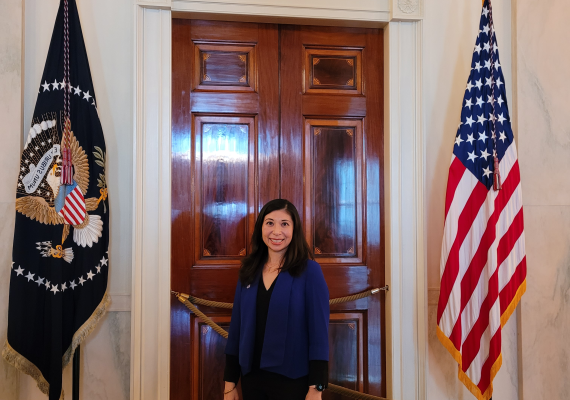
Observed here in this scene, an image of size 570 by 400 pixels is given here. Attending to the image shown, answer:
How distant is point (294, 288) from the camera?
7.91ft

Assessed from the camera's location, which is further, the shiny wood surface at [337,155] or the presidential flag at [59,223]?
the shiny wood surface at [337,155]

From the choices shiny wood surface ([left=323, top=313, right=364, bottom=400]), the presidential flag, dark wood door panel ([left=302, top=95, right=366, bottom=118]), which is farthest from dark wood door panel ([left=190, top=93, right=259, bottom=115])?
shiny wood surface ([left=323, top=313, right=364, bottom=400])

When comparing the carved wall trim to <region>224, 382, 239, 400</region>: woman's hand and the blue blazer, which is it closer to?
the blue blazer

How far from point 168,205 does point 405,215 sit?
1723mm

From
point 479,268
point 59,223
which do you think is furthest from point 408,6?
point 59,223

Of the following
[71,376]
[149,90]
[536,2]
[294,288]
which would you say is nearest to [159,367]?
[71,376]

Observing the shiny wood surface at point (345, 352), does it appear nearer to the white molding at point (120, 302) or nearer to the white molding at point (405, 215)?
the white molding at point (405, 215)

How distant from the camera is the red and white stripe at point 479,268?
3115 mm

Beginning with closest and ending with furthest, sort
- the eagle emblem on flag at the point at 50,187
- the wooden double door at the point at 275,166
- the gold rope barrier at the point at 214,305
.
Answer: the eagle emblem on flag at the point at 50,187 < the gold rope barrier at the point at 214,305 < the wooden double door at the point at 275,166

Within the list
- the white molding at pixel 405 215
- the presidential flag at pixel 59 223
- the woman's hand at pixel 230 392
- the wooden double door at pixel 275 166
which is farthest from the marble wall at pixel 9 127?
the white molding at pixel 405 215

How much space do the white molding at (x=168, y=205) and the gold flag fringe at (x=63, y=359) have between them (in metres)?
0.21

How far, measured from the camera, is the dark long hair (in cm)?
246

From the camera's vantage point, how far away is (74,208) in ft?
9.64

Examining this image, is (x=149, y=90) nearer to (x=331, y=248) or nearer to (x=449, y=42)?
(x=331, y=248)
